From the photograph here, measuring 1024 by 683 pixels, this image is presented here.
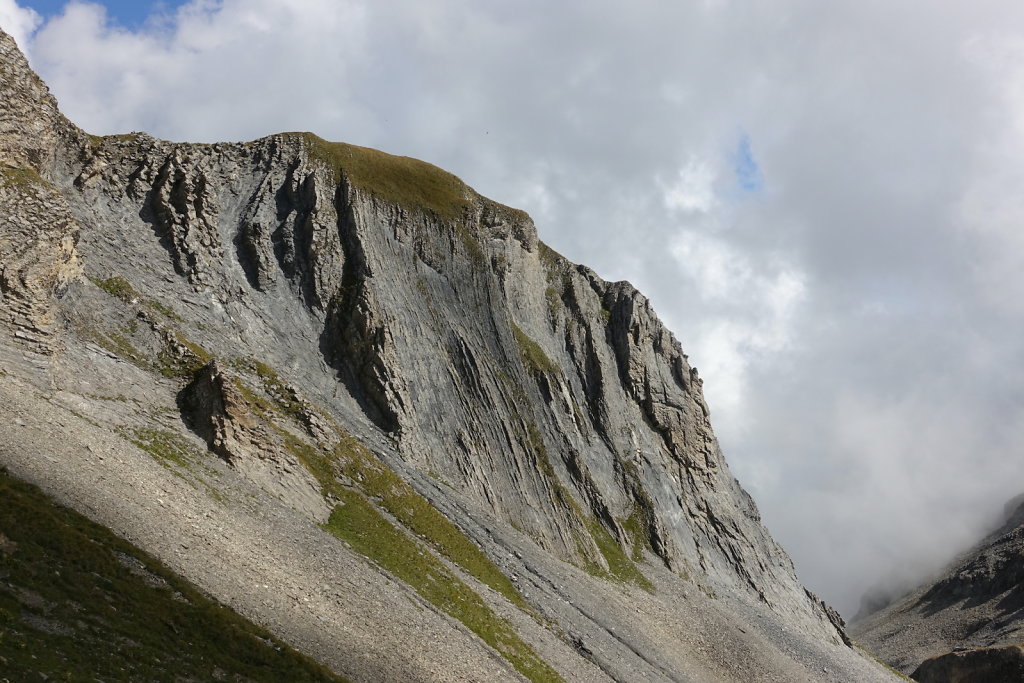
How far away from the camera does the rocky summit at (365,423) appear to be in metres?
36.7

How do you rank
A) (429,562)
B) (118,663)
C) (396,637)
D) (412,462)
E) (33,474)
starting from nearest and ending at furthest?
(118,663)
(33,474)
(396,637)
(429,562)
(412,462)

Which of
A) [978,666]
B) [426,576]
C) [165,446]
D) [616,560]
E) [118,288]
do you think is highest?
[978,666]

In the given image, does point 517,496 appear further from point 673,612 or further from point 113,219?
point 113,219

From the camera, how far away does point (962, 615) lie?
150 m

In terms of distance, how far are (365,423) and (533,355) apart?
22.4m

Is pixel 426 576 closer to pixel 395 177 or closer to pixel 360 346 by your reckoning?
pixel 360 346

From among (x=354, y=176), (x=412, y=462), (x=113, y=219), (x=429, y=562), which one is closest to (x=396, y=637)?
(x=429, y=562)

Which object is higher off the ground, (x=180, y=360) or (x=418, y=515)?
(x=180, y=360)

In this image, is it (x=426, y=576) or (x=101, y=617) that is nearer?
(x=101, y=617)

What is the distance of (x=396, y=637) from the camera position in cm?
3669

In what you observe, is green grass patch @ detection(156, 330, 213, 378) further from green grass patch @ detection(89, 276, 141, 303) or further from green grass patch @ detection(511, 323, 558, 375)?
green grass patch @ detection(511, 323, 558, 375)

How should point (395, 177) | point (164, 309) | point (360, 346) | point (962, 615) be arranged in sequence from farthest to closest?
1. point (962, 615)
2. point (395, 177)
3. point (360, 346)
4. point (164, 309)

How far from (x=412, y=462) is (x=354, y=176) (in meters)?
32.2

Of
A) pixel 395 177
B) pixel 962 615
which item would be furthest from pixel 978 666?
pixel 395 177
